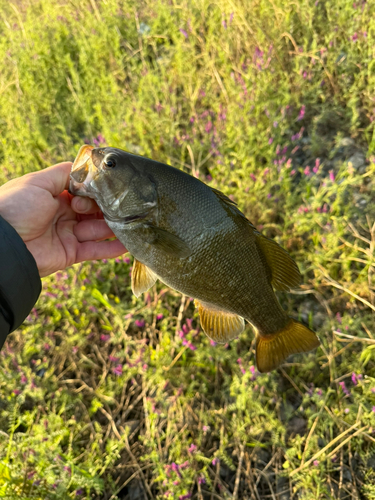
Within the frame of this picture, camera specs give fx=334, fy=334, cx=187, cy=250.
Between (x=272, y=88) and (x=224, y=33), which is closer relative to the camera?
(x=272, y=88)

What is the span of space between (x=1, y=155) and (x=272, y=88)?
332 cm

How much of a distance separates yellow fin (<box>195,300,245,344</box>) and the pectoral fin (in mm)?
384

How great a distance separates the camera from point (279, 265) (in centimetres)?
183

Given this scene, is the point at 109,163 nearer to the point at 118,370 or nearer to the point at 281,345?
the point at 281,345

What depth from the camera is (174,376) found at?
2.48 metres

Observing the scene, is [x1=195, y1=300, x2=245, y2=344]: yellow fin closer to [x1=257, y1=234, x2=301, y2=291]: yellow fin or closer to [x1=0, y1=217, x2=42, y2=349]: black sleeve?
[x1=257, y1=234, x2=301, y2=291]: yellow fin

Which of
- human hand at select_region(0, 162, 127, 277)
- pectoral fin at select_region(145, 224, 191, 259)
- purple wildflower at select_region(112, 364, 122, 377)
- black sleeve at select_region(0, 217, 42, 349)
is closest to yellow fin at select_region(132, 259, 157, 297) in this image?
pectoral fin at select_region(145, 224, 191, 259)

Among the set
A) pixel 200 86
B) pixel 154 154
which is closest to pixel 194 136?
pixel 154 154

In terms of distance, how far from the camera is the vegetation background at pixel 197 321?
84.5 inches

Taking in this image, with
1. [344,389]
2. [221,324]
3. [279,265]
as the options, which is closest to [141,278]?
[221,324]

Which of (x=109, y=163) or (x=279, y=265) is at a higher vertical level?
(x=109, y=163)

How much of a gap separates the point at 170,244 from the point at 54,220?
1039 mm

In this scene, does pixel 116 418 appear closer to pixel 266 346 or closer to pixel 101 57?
Answer: pixel 266 346

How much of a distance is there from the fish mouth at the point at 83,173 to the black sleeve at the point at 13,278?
16.0 inches
